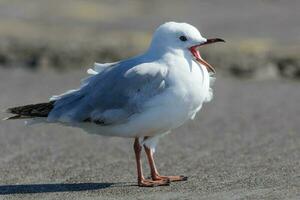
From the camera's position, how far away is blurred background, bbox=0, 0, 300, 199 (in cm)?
770

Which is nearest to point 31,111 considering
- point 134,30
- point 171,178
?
point 171,178

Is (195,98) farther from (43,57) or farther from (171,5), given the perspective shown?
(171,5)

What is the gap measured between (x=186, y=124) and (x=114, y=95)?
3.46m

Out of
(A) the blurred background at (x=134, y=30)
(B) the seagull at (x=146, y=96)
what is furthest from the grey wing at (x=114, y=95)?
(A) the blurred background at (x=134, y=30)

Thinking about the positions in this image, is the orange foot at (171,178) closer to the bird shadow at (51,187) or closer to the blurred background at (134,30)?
the bird shadow at (51,187)

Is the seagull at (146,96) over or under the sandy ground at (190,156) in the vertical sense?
over

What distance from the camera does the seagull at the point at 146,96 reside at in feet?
24.1

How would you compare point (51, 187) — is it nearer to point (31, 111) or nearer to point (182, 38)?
point (31, 111)

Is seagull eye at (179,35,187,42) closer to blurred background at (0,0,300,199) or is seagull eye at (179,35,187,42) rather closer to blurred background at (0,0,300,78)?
blurred background at (0,0,300,199)

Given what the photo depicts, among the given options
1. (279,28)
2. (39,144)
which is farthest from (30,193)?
(279,28)

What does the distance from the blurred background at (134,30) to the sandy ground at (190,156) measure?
1676mm

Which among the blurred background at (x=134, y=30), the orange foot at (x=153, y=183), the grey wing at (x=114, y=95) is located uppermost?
the grey wing at (x=114, y=95)

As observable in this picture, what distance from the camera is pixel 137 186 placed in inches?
299

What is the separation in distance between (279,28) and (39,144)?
1006cm
